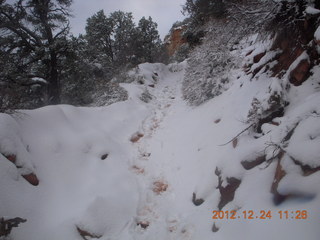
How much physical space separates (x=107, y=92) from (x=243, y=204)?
944cm

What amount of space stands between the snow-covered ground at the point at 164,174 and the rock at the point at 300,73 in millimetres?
158

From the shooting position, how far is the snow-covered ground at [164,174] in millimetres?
2594

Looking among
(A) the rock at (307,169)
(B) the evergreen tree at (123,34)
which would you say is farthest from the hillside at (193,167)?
(B) the evergreen tree at (123,34)

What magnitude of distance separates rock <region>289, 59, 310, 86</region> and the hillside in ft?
0.06

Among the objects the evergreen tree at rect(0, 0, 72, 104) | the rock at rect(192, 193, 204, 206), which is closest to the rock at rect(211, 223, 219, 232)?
the rock at rect(192, 193, 204, 206)

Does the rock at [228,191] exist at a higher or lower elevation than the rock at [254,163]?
lower

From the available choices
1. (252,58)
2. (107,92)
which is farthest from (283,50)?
(107,92)

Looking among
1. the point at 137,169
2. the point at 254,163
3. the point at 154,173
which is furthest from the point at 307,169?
the point at 137,169

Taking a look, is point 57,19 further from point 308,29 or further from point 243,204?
point 243,204

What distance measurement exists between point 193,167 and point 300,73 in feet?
9.31

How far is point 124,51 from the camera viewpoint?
57.9 feet

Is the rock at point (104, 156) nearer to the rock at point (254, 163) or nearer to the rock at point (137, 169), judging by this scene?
the rock at point (137, 169)

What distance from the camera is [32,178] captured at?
4.11m

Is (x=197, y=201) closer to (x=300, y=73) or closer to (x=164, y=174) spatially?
(x=164, y=174)
